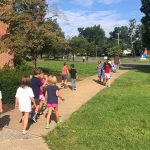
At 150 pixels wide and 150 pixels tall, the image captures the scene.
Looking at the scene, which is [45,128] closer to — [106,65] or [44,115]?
[44,115]

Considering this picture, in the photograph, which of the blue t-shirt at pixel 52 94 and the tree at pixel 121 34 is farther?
the tree at pixel 121 34

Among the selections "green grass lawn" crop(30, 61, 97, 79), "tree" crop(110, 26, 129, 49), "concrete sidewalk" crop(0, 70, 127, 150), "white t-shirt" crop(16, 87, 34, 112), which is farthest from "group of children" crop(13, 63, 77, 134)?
"tree" crop(110, 26, 129, 49)

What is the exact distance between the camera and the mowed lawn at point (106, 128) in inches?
382

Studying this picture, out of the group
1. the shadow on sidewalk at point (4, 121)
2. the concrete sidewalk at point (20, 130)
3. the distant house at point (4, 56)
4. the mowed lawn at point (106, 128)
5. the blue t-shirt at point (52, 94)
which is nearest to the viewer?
the mowed lawn at point (106, 128)

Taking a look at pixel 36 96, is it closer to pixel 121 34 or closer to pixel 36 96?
pixel 36 96

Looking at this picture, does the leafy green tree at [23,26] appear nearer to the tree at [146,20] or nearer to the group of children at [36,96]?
the group of children at [36,96]

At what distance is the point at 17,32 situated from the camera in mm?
24250

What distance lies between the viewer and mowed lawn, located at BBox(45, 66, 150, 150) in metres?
9.70

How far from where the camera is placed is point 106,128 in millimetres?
11438

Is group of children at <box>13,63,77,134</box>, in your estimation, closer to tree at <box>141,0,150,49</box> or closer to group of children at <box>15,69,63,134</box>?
group of children at <box>15,69,63,134</box>

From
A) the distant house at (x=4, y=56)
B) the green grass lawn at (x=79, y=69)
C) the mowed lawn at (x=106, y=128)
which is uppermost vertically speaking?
the distant house at (x=4, y=56)

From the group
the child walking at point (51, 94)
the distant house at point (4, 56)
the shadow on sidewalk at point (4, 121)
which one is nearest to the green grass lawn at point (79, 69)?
the distant house at point (4, 56)

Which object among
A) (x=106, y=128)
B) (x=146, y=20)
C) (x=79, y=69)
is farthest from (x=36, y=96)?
(x=146, y=20)

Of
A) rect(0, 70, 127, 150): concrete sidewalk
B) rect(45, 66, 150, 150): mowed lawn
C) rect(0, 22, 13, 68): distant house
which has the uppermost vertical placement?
rect(0, 22, 13, 68): distant house
